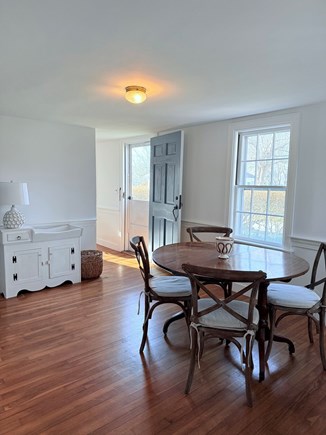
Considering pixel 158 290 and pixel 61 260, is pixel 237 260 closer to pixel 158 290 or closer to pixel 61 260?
pixel 158 290

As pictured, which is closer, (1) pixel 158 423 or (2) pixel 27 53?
(1) pixel 158 423

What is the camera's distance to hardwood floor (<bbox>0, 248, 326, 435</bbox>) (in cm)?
169

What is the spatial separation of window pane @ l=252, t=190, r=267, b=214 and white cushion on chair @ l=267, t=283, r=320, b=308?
1.39 meters

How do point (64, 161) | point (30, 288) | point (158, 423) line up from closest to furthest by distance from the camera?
point (158, 423) → point (30, 288) → point (64, 161)

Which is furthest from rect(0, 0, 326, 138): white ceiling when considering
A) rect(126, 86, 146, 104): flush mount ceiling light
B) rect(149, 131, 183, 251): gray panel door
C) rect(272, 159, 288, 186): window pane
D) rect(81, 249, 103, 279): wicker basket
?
rect(81, 249, 103, 279): wicker basket

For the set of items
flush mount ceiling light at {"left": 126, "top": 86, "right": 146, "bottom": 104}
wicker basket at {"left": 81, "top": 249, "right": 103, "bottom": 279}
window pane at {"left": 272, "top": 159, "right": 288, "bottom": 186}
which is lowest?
wicker basket at {"left": 81, "top": 249, "right": 103, "bottom": 279}

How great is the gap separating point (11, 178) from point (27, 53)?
232 cm

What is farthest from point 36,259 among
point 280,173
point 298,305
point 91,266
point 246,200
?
point 280,173

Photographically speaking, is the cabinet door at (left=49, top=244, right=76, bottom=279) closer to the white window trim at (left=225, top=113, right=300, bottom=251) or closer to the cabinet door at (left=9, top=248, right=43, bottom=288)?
the cabinet door at (left=9, top=248, right=43, bottom=288)

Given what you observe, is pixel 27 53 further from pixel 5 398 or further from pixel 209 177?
pixel 209 177

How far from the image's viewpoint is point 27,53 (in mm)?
1960

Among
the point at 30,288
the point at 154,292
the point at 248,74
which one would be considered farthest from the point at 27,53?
the point at 30,288

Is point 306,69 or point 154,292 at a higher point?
point 306,69

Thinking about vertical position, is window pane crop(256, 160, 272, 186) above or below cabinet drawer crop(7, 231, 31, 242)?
above
